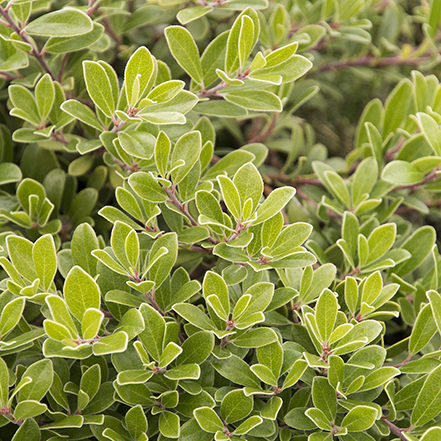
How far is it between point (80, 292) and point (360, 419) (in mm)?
435

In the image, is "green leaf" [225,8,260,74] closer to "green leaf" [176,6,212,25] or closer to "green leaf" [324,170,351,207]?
"green leaf" [176,6,212,25]

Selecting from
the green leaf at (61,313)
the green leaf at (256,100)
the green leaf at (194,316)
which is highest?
the green leaf at (256,100)

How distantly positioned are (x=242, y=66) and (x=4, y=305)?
54 centimetres

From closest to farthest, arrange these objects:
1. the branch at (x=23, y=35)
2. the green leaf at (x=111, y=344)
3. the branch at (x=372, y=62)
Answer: the green leaf at (x=111, y=344)
the branch at (x=23, y=35)
the branch at (x=372, y=62)

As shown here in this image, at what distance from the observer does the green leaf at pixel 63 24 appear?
79 cm

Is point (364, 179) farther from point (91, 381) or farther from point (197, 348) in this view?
point (91, 381)

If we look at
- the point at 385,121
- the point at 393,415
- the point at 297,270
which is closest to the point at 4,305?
the point at 297,270

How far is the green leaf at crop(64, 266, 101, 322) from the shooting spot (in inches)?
25.1

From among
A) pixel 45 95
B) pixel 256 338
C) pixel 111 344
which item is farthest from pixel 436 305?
pixel 45 95

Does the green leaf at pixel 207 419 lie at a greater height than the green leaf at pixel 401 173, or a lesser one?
lesser

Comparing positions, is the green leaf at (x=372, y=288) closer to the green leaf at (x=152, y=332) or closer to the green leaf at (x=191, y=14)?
the green leaf at (x=152, y=332)

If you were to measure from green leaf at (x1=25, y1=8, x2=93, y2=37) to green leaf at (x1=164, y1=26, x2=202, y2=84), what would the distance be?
13 centimetres

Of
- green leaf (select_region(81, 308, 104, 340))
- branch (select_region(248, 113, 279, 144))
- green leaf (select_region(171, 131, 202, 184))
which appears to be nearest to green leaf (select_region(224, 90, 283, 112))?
green leaf (select_region(171, 131, 202, 184))

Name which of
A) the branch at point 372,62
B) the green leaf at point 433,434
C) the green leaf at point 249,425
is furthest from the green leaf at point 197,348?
the branch at point 372,62
